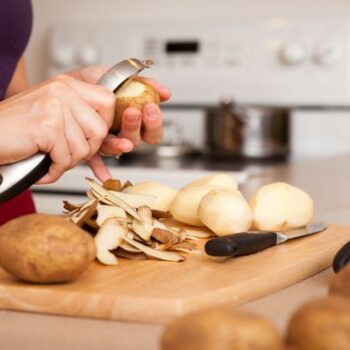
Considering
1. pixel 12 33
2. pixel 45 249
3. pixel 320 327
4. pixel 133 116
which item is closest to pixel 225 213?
pixel 133 116

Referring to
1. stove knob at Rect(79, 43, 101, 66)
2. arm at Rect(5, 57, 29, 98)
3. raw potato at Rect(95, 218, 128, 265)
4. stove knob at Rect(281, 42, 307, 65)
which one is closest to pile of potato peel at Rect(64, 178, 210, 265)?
raw potato at Rect(95, 218, 128, 265)

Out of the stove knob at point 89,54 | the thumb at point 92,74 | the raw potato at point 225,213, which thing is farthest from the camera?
the stove knob at point 89,54

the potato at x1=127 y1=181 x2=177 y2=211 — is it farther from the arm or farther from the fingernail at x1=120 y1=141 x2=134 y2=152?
the arm

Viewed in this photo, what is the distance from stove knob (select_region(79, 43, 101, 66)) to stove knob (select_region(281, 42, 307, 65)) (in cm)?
60

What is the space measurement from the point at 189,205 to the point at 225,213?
98 millimetres

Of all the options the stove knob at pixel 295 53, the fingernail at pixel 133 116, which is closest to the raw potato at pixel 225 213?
the fingernail at pixel 133 116

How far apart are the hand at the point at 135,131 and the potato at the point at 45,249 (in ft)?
1.08

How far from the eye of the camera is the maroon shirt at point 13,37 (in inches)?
58.3

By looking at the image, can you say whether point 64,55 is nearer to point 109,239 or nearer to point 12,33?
point 12,33

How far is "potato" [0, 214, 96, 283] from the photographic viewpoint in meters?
0.66

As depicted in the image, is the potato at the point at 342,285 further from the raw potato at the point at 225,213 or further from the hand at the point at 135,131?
the hand at the point at 135,131

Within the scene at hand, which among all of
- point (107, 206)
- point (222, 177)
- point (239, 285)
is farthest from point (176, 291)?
point (222, 177)

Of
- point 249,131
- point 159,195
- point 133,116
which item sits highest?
point 133,116

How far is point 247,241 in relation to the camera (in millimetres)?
813
